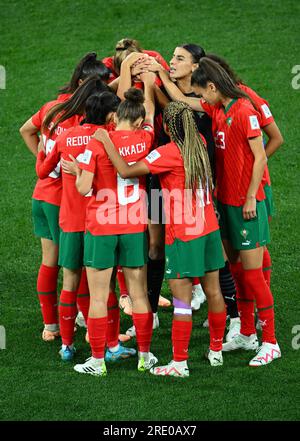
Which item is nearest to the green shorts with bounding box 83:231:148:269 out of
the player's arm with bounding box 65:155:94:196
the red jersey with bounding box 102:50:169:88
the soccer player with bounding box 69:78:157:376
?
the soccer player with bounding box 69:78:157:376

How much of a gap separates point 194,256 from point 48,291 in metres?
1.46

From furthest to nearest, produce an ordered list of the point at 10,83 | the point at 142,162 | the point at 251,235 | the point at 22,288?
1. the point at 10,83
2. the point at 22,288
3. the point at 251,235
4. the point at 142,162

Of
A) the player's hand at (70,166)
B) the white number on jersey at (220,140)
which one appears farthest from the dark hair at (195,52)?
the player's hand at (70,166)

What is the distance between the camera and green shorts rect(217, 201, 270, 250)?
6867 millimetres

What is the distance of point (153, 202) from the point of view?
7.09 metres

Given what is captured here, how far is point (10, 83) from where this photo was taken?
1409cm

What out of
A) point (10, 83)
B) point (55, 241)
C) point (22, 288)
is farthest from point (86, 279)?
point (10, 83)

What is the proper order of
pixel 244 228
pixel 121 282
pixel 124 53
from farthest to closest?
1. pixel 121 282
2. pixel 124 53
3. pixel 244 228

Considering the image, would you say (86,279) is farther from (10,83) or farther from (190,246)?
(10,83)

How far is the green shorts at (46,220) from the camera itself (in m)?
7.18

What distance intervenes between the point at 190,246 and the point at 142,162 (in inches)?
25.5

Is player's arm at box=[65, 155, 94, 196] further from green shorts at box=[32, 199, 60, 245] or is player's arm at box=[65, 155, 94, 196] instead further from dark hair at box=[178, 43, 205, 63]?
dark hair at box=[178, 43, 205, 63]

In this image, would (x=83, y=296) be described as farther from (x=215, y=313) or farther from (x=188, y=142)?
(x=188, y=142)

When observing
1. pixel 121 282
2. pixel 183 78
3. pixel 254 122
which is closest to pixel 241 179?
pixel 254 122
